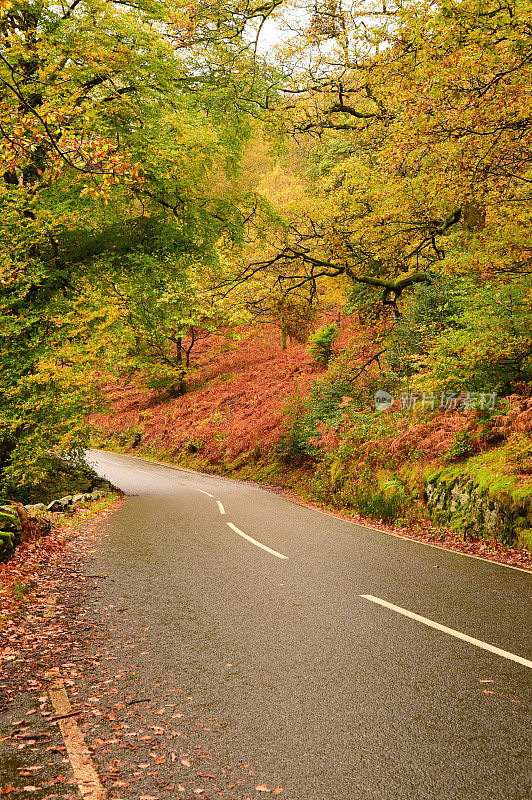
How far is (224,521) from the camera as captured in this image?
11734mm

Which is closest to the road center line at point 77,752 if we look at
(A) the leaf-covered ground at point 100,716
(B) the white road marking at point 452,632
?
(A) the leaf-covered ground at point 100,716

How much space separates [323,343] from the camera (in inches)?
1037

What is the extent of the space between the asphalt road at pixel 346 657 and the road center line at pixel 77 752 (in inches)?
25.5

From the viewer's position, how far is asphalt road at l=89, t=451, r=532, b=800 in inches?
122

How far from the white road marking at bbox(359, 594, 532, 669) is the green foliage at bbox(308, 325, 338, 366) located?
20.7m

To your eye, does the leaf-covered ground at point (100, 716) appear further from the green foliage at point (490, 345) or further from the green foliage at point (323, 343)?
the green foliage at point (323, 343)

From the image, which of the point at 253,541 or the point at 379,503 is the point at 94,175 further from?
the point at 379,503

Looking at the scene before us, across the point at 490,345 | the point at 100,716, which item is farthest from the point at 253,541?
the point at 490,345

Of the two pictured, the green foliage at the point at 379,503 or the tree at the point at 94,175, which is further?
the green foliage at the point at 379,503

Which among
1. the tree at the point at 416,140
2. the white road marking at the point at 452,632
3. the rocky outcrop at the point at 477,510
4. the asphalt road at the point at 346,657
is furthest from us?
the rocky outcrop at the point at 477,510

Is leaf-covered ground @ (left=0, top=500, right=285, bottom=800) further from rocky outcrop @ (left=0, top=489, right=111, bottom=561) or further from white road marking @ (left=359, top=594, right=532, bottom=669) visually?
white road marking @ (left=359, top=594, right=532, bottom=669)

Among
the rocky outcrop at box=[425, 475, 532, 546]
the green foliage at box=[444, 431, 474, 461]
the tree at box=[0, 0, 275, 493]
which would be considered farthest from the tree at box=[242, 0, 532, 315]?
the rocky outcrop at box=[425, 475, 532, 546]

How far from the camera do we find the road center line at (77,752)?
288 cm

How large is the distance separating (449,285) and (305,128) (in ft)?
25.9
